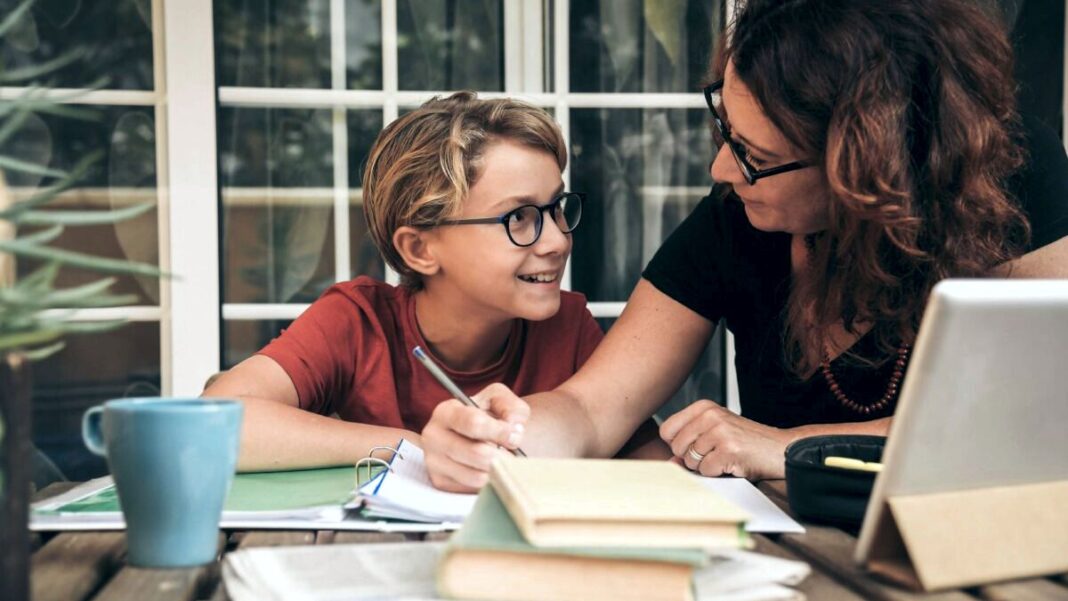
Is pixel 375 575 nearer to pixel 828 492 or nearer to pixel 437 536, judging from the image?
pixel 437 536

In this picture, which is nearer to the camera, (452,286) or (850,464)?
(850,464)

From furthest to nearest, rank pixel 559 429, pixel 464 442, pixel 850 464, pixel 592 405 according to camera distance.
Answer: pixel 592 405 < pixel 559 429 < pixel 464 442 < pixel 850 464

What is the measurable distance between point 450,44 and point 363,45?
0.21 metres

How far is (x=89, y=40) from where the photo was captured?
2.63 metres

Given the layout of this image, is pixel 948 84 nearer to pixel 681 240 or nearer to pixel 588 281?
pixel 681 240

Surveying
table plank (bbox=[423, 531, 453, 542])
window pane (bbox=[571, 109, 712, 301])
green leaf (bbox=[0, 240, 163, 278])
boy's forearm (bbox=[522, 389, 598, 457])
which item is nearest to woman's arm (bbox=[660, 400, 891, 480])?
boy's forearm (bbox=[522, 389, 598, 457])

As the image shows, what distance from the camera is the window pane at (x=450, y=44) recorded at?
107 inches

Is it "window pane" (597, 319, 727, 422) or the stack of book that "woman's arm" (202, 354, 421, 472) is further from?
"window pane" (597, 319, 727, 422)

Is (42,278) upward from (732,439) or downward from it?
upward

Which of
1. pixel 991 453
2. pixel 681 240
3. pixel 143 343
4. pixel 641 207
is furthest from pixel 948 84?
pixel 143 343

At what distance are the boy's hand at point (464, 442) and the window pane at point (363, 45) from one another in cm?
164

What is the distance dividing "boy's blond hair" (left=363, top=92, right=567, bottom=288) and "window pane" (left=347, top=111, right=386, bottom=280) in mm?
739

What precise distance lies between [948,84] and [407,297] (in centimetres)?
95

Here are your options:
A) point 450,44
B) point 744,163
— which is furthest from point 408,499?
point 450,44
